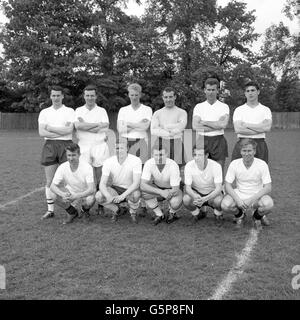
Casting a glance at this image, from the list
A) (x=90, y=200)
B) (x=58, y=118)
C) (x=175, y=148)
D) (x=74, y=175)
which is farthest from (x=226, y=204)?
(x=58, y=118)

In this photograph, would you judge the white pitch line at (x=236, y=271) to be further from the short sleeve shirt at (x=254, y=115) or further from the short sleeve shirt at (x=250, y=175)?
the short sleeve shirt at (x=254, y=115)

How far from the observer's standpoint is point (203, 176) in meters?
6.00

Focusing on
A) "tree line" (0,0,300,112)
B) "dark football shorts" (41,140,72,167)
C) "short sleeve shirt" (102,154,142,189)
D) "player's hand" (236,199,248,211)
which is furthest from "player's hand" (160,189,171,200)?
"tree line" (0,0,300,112)

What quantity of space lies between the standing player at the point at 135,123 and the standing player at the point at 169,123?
6.3 inches

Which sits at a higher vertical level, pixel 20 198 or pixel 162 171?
pixel 162 171

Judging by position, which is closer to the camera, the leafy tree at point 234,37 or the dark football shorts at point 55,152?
the dark football shorts at point 55,152

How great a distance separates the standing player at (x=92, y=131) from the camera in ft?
21.5

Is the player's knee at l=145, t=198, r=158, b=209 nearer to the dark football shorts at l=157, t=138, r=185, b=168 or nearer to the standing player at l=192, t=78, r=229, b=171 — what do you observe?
the dark football shorts at l=157, t=138, r=185, b=168

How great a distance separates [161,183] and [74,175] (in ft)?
4.27

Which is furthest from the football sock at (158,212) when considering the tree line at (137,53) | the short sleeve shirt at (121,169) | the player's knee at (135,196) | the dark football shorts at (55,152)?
the tree line at (137,53)

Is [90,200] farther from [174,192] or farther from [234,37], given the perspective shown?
[234,37]

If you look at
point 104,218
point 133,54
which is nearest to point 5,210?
point 104,218

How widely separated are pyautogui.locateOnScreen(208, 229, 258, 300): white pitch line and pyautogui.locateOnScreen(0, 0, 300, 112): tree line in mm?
25940

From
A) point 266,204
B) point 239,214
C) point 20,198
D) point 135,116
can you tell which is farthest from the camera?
point 20,198
